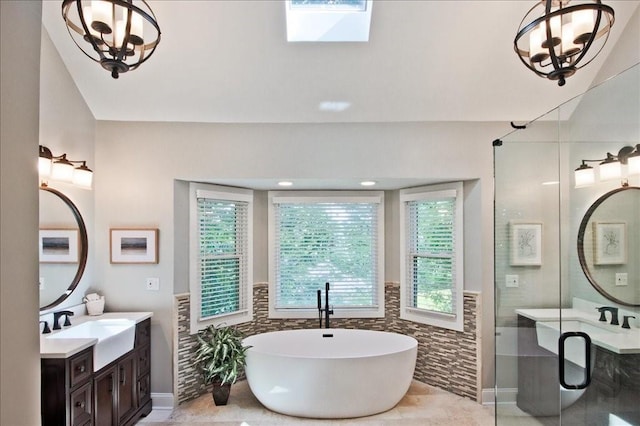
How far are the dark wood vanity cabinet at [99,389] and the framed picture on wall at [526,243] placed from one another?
3.14 m

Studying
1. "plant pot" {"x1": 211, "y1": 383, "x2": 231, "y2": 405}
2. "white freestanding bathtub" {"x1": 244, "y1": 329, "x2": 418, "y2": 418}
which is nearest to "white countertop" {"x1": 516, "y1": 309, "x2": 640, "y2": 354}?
"white freestanding bathtub" {"x1": 244, "y1": 329, "x2": 418, "y2": 418}

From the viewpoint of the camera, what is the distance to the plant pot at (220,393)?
363 cm

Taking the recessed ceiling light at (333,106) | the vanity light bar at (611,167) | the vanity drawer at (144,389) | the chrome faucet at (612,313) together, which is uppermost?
the recessed ceiling light at (333,106)

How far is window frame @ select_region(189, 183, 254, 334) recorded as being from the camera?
152 inches

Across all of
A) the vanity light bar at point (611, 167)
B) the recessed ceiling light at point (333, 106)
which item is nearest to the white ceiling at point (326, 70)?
the recessed ceiling light at point (333, 106)

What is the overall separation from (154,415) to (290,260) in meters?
2.00

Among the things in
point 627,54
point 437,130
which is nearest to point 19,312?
point 437,130

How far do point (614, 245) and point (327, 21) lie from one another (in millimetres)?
2573

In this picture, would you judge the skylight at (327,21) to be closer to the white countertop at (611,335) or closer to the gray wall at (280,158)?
the gray wall at (280,158)

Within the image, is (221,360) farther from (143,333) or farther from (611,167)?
(611,167)

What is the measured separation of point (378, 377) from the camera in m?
3.37

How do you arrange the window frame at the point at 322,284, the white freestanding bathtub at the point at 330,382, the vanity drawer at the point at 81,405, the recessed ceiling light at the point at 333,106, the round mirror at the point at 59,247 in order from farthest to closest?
the window frame at the point at 322,284, the recessed ceiling light at the point at 333,106, the white freestanding bathtub at the point at 330,382, the round mirror at the point at 59,247, the vanity drawer at the point at 81,405

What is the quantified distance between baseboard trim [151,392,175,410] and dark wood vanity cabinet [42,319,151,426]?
77 millimetres

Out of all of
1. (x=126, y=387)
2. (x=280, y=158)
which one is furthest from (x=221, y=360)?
(x=280, y=158)
